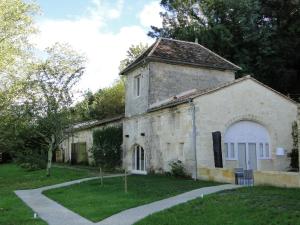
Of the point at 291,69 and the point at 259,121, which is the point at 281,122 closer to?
the point at 259,121

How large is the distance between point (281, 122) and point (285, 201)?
14.3 m

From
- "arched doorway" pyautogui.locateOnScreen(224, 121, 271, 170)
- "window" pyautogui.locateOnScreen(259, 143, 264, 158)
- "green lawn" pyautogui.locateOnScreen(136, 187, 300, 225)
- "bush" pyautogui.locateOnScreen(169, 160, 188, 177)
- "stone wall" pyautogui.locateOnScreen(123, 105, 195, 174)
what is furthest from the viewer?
"window" pyautogui.locateOnScreen(259, 143, 264, 158)

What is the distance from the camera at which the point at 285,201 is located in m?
12.2

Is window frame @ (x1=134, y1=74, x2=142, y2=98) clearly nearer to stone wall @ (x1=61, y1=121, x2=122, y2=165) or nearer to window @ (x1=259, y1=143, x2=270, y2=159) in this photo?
stone wall @ (x1=61, y1=121, x2=122, y2=165)

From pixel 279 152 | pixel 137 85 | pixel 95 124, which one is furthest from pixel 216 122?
pixel 95 124

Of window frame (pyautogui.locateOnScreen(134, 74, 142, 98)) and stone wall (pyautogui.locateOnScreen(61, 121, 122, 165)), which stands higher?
window frame (pyautogui.locateOnScreen(134, 74, 142, 98))

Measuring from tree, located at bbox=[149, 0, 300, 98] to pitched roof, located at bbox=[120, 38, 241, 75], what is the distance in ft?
25.1

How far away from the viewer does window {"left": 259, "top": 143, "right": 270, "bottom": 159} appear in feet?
82.8

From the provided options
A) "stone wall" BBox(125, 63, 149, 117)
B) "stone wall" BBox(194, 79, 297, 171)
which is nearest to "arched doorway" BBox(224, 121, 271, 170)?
"stone wall" BBox(194, 79, 297, 171)

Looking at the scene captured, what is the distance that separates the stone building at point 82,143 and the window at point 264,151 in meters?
12.2

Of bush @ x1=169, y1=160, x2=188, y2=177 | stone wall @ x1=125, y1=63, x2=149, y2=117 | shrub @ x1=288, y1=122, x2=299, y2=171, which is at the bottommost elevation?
bush @ x1=169, y1=160, x2=188, y2=177

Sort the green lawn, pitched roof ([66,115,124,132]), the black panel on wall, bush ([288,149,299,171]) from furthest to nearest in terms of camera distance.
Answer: pitched roof ([66,115,124,132])
bush ([288,149,299,171])
the black panel on wall
the green lawn

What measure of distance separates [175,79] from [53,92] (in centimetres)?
804

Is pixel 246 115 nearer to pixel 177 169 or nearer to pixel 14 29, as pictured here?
pixel 177 169
